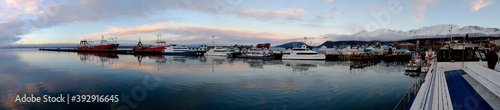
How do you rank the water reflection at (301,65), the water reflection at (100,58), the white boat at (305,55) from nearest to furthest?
the water reflection at (301,65)
the water reflection at (100,58)
the white boat at (305,55)

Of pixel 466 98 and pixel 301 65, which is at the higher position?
pixel 466 98

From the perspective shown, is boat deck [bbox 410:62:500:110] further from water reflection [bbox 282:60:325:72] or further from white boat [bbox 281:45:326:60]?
white boat [bbox 281:45:326:60]

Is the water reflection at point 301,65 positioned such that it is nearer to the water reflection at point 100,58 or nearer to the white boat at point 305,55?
the white boat at point 305,55

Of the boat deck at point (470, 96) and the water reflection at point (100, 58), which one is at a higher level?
the boat deck at point (470, 96)

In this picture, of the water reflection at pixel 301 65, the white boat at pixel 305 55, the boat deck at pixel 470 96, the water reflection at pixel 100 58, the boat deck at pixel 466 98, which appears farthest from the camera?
the white boat at pixel 305 55

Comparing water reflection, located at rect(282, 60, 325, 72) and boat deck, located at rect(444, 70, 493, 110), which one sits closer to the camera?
boat deck, located at rect(444, 70, 493, 110)

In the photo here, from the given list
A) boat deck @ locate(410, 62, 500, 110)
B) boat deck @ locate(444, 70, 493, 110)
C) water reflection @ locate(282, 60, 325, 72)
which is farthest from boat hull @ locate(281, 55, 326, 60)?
boat deck @ locate(410, 62, 500, 110)

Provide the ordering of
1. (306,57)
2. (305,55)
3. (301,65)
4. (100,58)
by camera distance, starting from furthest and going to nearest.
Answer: (100,58)
(305,55)
(306,57)
(301,65)

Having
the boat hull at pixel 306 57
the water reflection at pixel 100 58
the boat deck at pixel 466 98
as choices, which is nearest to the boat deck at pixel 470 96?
the boat deck at pixel 466 98

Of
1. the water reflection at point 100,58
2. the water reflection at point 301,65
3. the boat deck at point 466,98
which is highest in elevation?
the boat deck at point 466,98

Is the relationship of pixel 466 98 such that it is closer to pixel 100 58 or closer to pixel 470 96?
pixel 470 96

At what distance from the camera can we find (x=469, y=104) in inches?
346

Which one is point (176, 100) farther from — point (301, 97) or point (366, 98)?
point (366, 98)

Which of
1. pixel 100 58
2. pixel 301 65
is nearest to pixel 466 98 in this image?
pixel 301 65
